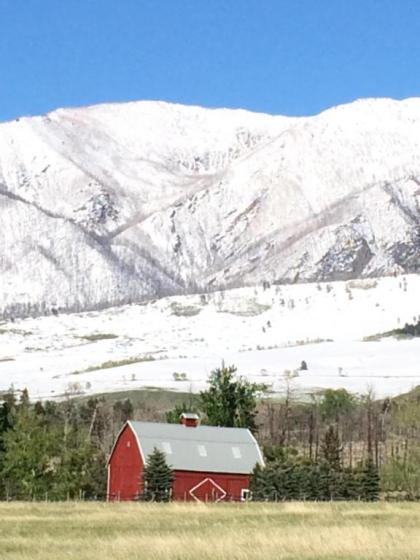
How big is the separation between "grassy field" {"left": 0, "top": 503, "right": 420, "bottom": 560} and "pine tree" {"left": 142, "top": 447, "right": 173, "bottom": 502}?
24.2m

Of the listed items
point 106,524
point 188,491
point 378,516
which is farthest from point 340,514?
point 188,491

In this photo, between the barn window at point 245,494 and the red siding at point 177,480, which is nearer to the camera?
the barn window at point 245,494

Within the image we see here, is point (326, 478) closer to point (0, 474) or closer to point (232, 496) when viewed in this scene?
point (232, 496)

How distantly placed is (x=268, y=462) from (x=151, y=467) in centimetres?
1351

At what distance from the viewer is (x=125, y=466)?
84.6 m

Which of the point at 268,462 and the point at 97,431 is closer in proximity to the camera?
the point at 268,462

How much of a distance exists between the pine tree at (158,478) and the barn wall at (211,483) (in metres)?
7.91

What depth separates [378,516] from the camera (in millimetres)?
41719

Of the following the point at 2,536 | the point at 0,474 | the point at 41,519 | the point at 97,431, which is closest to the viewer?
the point at 2,536

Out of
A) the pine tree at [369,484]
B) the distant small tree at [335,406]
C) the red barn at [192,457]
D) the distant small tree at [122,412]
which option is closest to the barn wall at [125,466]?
the red barn at [192,457]

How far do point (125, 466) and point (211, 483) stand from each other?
6.08 m

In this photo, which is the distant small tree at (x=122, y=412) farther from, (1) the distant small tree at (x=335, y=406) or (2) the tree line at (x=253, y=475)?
(2) the tree line at (x=253, y=475)

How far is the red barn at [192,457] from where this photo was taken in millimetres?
82000

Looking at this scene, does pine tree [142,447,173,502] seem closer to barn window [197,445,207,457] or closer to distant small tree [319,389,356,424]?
barn window [197,445,207,457]
